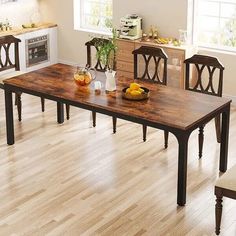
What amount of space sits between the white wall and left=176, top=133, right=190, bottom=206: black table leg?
318 centimetres

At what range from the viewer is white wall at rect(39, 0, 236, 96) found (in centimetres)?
839

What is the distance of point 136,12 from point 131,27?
338 mm

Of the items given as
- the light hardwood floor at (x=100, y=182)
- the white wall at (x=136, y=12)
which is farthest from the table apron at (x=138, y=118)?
the white wall at (x=136, y=12)

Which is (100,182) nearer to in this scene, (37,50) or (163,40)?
(163,40)

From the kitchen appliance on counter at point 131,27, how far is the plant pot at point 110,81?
2798 mm

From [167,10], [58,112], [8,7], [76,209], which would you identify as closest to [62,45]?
[8,7]

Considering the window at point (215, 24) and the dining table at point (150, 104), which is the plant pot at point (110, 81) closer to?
the dining table at point (150, 104)

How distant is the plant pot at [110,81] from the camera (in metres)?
6.20

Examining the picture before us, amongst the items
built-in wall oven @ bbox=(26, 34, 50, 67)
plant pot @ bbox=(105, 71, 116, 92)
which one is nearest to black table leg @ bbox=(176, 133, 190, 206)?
plant pot @ bbox=(105, 71, 116, 92)

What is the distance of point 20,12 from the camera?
991cm

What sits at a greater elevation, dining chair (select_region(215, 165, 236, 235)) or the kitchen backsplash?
the kitchen backsplash

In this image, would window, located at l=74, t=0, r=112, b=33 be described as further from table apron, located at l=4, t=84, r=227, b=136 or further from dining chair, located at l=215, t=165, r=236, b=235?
dining chair, located at l=215, t=165, r=236, b=235

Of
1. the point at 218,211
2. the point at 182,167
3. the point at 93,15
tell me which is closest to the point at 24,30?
the point at 93,15

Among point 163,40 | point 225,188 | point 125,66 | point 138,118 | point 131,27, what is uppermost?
point 131,27
